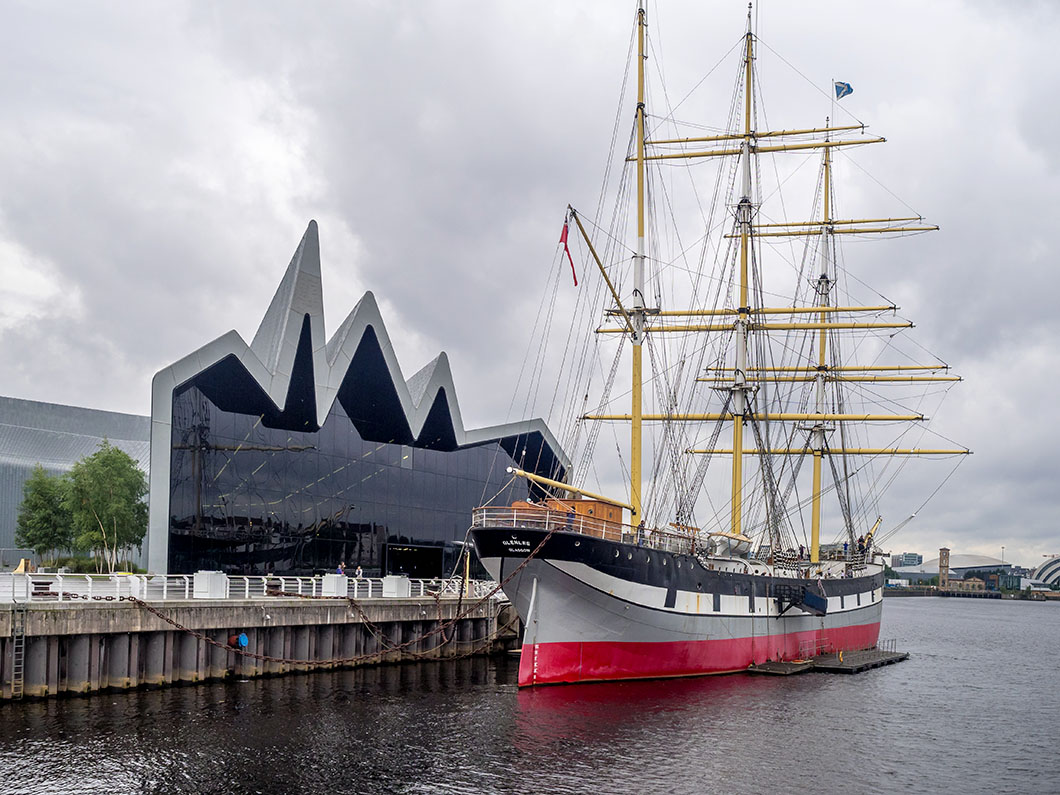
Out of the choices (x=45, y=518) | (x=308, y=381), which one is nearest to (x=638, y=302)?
(x=308, y=381)

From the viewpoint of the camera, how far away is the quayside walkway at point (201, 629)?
28.9 metres

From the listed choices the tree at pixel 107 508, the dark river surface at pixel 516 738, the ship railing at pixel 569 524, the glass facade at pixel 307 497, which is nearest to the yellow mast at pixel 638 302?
the ship railing at pixel 569 524

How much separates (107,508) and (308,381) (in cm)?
1440

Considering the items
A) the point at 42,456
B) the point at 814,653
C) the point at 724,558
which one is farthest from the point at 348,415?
the point at 42,456

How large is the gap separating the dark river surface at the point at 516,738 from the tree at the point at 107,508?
2370 centimetres

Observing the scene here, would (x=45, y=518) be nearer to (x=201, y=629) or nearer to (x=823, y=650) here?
(x=201, y=629)

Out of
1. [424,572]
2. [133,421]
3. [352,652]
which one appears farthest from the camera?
[133,421]

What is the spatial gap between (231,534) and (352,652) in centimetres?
1011

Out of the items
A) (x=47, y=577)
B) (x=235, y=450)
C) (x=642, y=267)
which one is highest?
(x=642, y=267)

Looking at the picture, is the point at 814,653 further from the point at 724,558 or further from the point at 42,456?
the point at 42,456

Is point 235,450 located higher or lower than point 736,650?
higher

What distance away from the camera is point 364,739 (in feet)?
85.9

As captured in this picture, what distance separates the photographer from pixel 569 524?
3575 centimetres

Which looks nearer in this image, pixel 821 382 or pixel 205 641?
pixel 205 641
